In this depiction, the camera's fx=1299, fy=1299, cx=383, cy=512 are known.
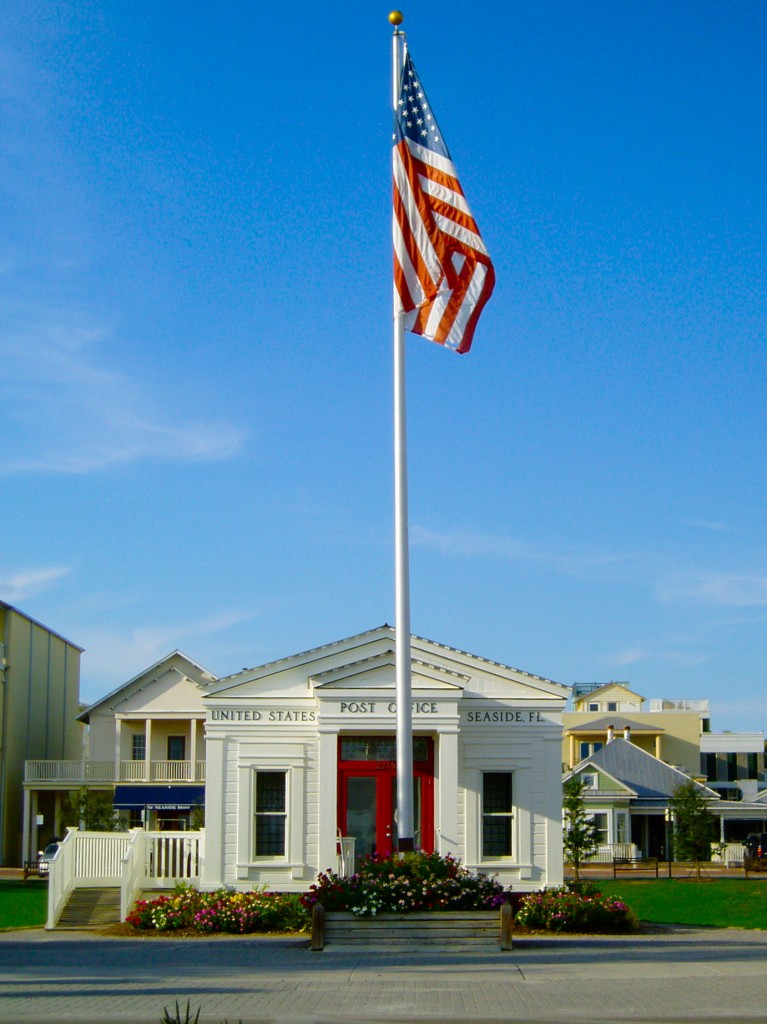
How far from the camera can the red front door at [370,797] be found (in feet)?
88.0

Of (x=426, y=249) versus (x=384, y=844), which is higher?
(x=426, y=249)

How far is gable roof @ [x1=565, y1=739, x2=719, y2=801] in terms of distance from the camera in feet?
219

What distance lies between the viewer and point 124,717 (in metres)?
58.4

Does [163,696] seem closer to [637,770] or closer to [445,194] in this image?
[637,770]

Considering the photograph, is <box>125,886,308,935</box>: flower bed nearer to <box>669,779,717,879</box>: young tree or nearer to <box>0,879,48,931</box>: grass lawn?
<box>0,879,48,931</box>: grass lawn

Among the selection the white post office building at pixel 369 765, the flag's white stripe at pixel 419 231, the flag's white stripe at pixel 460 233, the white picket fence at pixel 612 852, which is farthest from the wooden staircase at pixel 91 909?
the white picket fence at pixel 612 852

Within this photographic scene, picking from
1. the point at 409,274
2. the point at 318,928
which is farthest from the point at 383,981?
the point at 409,274

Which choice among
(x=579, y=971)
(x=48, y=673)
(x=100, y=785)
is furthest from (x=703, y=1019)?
(x=48, y=673)

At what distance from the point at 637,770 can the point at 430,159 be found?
175 ft

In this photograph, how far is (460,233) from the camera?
70.3ft

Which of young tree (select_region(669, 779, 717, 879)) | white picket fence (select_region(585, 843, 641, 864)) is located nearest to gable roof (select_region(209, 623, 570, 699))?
young tree (select_region(669, 779, 717, 879))

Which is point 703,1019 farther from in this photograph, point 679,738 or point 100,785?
point 679,738

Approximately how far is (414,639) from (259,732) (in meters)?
3.79

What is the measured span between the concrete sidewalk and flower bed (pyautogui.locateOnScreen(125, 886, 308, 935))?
0.71m
